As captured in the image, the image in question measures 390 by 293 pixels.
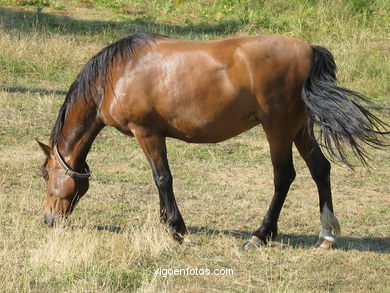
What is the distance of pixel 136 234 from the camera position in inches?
269

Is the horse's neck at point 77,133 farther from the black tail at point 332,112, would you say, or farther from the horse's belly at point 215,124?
the black tail at point 332,112

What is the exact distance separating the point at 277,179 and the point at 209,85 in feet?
3.28

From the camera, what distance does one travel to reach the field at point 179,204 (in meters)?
6.20

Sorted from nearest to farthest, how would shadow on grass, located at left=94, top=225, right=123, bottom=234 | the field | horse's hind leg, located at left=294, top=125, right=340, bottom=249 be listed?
the field
horse's hind leg, located at left=294, top=125, right=340, bottom=249
shadow on grass, located at left=94, top=225, right=123, bottom=234

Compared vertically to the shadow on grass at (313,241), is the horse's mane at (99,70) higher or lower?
higher

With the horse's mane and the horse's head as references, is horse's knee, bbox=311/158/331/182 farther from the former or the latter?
the horse's head

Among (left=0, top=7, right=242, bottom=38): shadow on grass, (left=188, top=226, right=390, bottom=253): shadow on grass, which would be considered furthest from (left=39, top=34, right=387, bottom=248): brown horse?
(left=0, top=7, right=242, bottom=38): shadow on grass

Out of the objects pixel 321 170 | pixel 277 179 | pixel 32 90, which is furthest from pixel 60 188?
pixel 32 90

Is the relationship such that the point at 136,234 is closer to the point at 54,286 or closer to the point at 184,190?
the point at 54,286

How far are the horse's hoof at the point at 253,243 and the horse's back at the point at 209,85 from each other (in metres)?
0.90

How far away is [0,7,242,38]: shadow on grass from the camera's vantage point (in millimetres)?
16047

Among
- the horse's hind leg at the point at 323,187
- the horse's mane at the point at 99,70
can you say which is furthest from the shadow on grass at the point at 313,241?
the horse's mane at the point at 99,70

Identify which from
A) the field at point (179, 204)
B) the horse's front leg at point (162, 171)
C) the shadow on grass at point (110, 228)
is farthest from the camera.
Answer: the shadow on grass at point (110, 228)

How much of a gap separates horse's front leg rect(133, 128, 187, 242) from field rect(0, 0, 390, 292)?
0.17 meters
